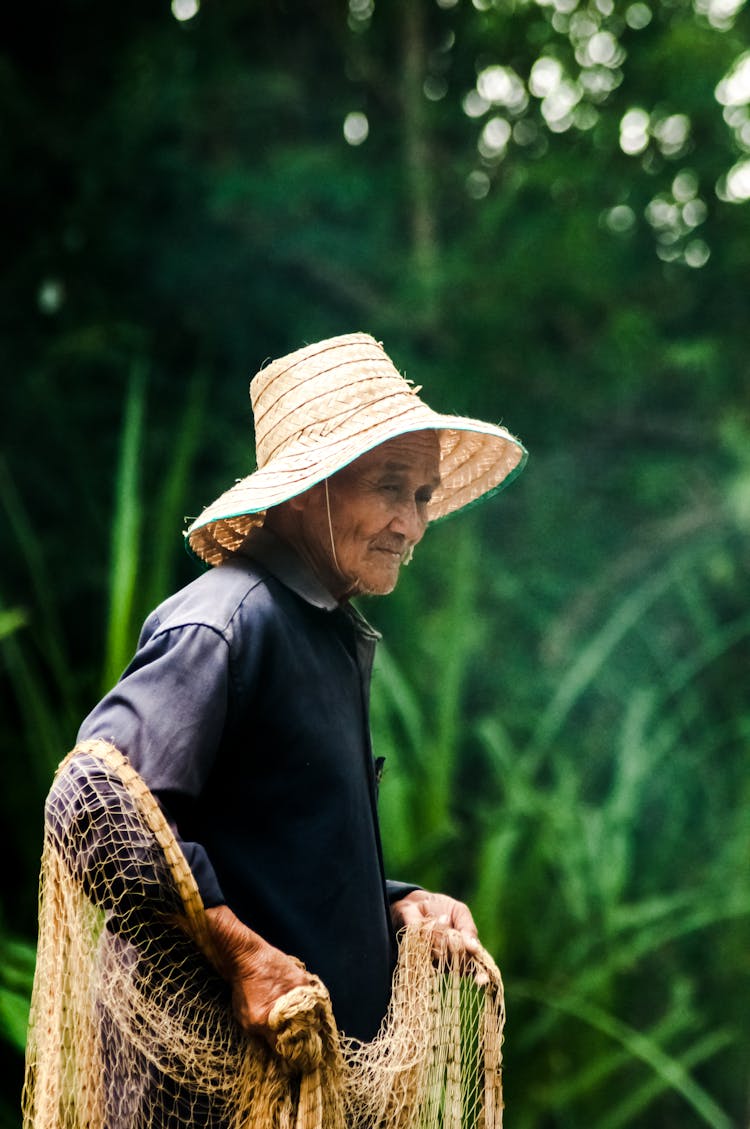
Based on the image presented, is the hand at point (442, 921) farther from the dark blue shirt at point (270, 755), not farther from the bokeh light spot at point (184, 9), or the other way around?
the bokeh light spot at point (184, 9)

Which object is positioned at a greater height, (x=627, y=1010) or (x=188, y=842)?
(x=188, y=842)

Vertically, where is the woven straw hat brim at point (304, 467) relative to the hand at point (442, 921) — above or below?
above

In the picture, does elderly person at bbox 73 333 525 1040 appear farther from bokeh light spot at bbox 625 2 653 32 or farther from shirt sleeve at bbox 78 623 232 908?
bokeh light spot at bbox 625 2 653 32

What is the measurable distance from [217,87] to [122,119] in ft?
1.80

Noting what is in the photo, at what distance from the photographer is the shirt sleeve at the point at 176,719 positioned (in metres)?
1.18

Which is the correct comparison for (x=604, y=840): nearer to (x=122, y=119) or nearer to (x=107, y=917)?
(x=107, y=917)

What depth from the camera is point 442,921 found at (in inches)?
58.9

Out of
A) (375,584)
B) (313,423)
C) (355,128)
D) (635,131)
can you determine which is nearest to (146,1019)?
(375,584)

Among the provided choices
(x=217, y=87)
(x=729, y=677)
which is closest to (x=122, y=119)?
(x=217, y=87)

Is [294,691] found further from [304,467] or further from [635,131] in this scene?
[635,131]

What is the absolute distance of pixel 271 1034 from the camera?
117 centimetres

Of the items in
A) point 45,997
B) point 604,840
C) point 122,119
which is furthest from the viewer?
point 122,119

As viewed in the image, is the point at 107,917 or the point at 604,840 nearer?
the point at 107,917

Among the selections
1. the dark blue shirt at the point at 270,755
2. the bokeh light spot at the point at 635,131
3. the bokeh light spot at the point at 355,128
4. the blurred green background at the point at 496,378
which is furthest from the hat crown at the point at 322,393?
the bokeh light spot at the point at 635,131
